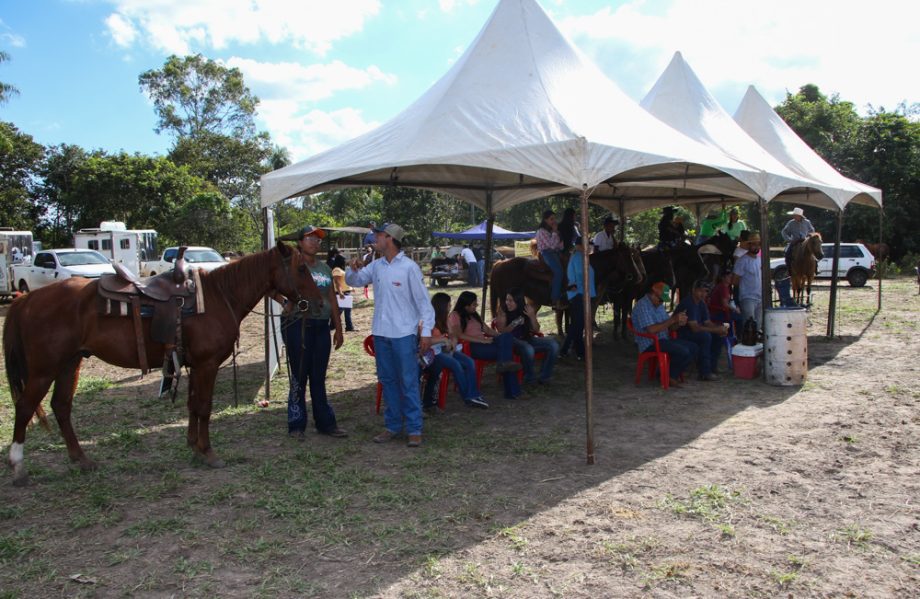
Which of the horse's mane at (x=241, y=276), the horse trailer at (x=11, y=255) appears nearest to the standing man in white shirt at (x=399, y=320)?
the horse's mane at (x=241, y=276)

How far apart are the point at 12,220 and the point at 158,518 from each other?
120 ft

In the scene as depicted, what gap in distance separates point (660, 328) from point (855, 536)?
159 inches

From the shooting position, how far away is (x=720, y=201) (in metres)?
13.9

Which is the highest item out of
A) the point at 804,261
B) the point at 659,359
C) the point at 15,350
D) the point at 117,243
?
the point at 117,243

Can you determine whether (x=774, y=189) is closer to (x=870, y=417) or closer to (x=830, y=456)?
(x=870, y=417)

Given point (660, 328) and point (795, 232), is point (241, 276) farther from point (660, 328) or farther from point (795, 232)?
point (795, 232)

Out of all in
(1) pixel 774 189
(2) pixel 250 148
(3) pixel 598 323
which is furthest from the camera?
(2) pixel 250 148

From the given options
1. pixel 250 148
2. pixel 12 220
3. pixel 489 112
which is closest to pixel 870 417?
pixel 489 112

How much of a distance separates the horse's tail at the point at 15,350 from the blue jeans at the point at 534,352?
4719mm

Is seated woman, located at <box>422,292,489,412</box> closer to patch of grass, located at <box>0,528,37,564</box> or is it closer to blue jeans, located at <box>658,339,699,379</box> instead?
blue jeans, located at <box>658,339,699,379</box>

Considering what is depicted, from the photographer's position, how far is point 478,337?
722cm

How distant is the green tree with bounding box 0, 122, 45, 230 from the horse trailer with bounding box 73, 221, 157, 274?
34.6 ft

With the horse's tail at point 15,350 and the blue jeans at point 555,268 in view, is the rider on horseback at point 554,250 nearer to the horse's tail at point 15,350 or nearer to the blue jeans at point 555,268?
the blue jeans at point 555,268

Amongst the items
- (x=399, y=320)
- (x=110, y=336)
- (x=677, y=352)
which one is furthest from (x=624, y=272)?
(x=110, y=336)
